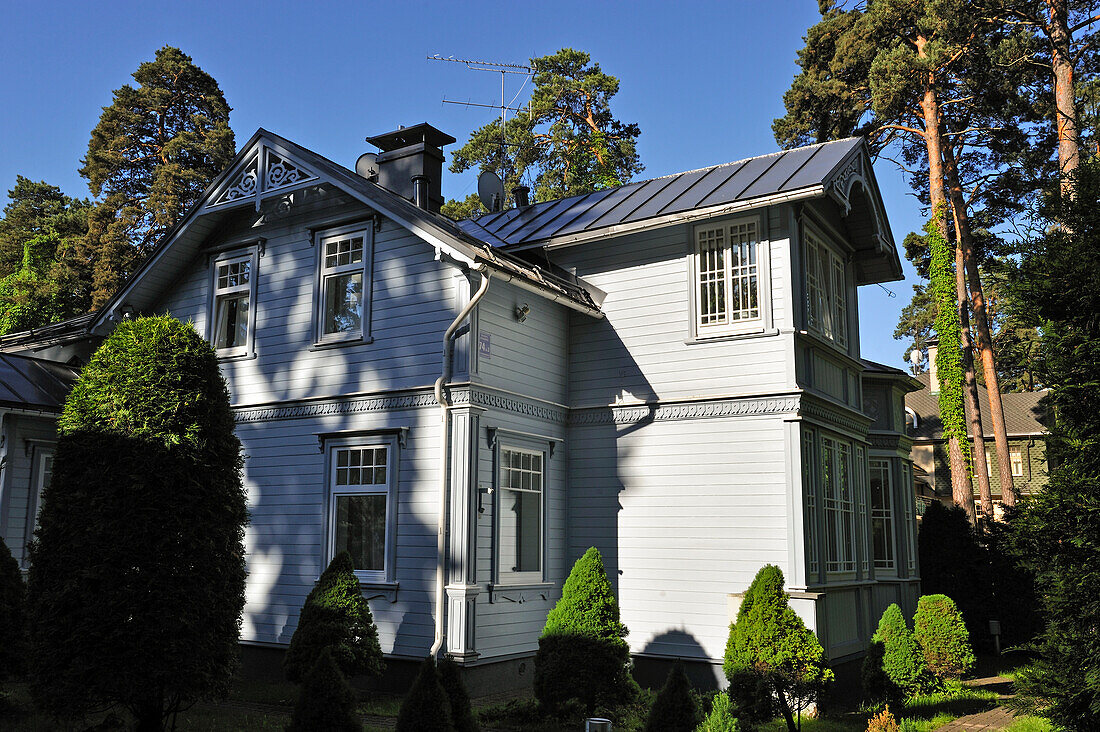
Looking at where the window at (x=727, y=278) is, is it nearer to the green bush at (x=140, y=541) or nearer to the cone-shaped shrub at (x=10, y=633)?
the green bush at (x=140, y=541)

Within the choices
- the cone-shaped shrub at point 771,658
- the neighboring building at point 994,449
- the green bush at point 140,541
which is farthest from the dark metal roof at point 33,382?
the neighboring building at point 994,449

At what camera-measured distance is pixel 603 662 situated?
9.88 metres

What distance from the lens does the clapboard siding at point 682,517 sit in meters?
12.1

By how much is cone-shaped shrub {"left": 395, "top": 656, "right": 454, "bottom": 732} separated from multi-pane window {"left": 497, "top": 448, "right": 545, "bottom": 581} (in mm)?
4496

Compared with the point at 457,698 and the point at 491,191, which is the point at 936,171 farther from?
the point at 457,698

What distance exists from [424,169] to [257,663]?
28.1 ft

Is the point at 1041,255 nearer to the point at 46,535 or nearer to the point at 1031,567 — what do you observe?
the point at 1031,567

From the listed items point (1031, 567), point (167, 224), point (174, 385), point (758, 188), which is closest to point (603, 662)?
point (1031, 567)

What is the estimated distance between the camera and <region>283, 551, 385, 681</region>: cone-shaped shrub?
409 inches

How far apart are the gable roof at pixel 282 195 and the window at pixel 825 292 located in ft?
10.5

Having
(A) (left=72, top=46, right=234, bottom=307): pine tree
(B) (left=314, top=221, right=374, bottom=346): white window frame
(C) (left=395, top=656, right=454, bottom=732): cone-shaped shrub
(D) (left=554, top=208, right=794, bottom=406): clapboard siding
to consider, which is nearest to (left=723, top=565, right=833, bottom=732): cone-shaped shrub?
(D) (left=554, top=208, right=794, bottom=406): clapboard siding

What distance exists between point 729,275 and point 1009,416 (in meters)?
34.2

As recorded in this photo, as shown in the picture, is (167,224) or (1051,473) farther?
(167,224)

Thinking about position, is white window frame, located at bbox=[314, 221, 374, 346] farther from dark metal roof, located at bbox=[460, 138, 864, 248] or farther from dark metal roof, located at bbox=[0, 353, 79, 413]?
dark metal roof, located at bbox=[0, 353, 79, 413]
